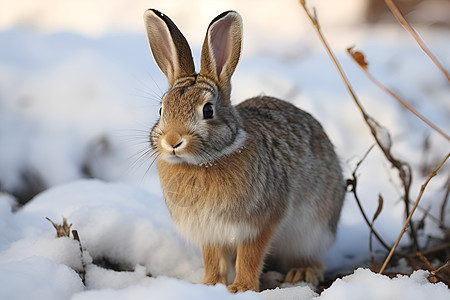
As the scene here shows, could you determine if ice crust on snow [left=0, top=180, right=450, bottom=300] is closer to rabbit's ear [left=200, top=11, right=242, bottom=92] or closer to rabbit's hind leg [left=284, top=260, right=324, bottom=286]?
rabbit's hind leg [left=284, top=260, right=324, bottom=286]

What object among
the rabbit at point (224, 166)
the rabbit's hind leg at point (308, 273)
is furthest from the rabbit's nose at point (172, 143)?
the rabbit's hind leg at point (308, 273)

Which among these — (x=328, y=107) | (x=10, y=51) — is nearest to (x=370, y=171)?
(x=328, y=107)

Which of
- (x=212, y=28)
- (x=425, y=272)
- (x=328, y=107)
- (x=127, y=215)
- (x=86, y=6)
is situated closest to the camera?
(x=425, y=272)

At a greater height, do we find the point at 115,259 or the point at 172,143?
the point at 172,143

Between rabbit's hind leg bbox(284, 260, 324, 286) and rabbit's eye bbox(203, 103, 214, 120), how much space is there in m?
1.20

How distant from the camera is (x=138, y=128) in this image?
423cm

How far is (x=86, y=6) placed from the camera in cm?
611

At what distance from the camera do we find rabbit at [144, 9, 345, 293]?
2.46 m

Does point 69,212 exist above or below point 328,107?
below

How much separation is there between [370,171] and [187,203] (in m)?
2.54

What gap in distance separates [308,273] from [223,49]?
56.2 inches

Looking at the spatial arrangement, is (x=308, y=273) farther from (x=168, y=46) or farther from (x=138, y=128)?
(x=138, y=128)

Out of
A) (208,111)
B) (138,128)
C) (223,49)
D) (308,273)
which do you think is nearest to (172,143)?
(208,111)

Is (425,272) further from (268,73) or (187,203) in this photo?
(268,73)
